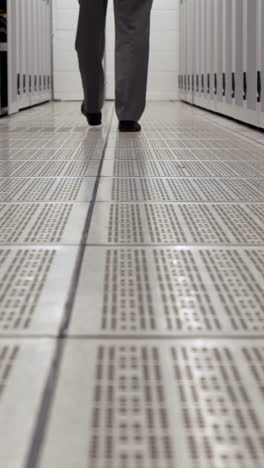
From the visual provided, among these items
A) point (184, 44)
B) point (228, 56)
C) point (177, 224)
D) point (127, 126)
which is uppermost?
point (184, 44)

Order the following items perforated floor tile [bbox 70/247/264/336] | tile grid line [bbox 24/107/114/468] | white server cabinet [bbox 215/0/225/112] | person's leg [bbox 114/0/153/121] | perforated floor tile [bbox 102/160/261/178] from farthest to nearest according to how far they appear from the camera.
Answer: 1. white server cabinet [bbox 215/0/225/112]
2. person's leg [bbox 114/0/153/121]
3. perforated floor tile [bbox 102/160/261/178]
4. perforated floor tile [bbox 70/247/264/336]
5. tile grid line [bbox 24/107/114/468]

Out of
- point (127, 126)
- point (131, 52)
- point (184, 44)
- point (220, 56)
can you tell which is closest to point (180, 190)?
point (131, 52)

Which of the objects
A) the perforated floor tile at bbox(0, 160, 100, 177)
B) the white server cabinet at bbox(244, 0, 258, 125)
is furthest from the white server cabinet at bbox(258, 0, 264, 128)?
the perforated floor tile at bbox(0, 160, 100, 177)

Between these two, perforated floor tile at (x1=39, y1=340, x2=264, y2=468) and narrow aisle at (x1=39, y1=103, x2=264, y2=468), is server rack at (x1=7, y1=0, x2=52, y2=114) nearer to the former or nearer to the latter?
narrow aisle at (x1=39, y1=103, x2=264, y2=468)

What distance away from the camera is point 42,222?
66.5 inches

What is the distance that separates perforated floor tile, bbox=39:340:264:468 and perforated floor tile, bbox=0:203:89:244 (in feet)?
2.03

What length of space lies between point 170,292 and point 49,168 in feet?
Result: 5.05

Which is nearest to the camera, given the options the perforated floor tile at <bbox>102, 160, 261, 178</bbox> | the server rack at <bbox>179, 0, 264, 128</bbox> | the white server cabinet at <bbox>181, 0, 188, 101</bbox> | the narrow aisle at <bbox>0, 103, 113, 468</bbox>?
the narrow aisle at <bbox>0, 103, 113, 468</bbox>

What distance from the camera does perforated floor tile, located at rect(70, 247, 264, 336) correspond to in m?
1.00

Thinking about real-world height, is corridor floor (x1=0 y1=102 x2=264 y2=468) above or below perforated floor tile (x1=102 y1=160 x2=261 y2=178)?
below

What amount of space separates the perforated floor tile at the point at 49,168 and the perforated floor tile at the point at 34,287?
1052 millimetres

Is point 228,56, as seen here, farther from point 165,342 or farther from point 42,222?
point 165,342

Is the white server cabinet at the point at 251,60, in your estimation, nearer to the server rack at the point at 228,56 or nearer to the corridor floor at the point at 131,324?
the server rack at the point at 228,56

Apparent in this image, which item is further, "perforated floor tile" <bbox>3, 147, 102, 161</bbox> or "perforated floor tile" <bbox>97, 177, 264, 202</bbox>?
"perforated floor tile" <bbox>3, 147, 102, 161</bbox>
